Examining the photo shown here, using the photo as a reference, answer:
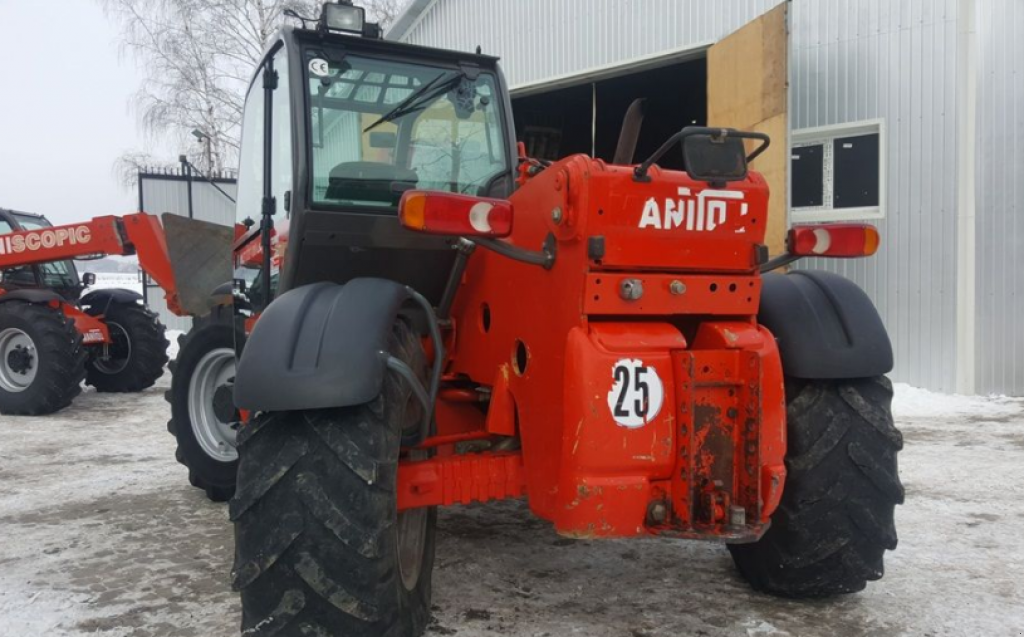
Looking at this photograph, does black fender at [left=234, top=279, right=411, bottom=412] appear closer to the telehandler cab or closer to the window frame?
the telehandler cab

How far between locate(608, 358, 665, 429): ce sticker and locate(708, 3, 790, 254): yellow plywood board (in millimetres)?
6219

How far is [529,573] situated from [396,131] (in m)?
2.05

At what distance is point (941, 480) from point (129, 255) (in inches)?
324

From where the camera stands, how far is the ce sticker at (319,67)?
11.6 ft

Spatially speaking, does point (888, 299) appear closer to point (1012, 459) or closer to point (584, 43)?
point (1012, 459)

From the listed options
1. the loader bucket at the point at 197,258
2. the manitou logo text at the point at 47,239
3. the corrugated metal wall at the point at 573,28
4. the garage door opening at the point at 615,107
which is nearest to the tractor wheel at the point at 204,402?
the loader bucket at the point at 197,258

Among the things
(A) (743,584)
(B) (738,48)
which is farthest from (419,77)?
(B) (738,48)

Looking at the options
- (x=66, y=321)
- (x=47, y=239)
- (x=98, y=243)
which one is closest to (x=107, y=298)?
(x=47, y=239)

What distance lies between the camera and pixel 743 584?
3.37 metres

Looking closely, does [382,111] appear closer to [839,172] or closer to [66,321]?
[66,321]

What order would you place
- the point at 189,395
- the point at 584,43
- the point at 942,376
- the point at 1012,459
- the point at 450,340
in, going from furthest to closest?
the point at 584,43
the point at 942,376
the point at 1012,459
the point at 189,395
the point at 450,340

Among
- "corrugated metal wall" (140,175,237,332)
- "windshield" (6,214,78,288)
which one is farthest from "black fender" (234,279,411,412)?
"corrugated metal wall" (140,175,237,332)

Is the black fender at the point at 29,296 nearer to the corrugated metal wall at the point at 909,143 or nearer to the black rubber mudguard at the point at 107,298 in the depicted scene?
the black rubber mudguard at the point at 107,298

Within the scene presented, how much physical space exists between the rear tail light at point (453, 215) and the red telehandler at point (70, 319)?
18.4ft
